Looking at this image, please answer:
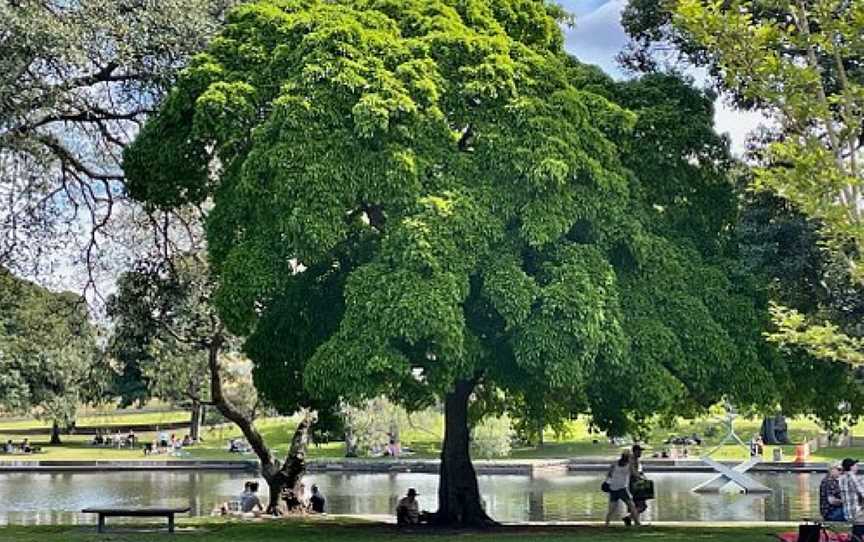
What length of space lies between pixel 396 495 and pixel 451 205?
65.6ft

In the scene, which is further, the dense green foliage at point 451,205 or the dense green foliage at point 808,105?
the dense green foliage at point 451,205

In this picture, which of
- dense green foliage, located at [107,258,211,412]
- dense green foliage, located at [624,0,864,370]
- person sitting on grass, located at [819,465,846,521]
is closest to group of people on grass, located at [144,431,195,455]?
dense green foliage, located at [107,258,211,412]

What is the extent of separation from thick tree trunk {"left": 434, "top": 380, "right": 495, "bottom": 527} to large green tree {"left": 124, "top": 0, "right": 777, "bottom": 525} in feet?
0.27

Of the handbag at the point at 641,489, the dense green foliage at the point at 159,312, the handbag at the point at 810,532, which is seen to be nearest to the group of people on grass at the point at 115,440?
the dense green foliage at the point at 159,312

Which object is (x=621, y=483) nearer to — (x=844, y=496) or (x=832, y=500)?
(x=832, y=500)

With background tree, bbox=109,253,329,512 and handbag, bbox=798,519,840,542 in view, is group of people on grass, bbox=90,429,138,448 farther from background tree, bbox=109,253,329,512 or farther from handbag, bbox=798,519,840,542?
handbag, bbox=798,519,840,542

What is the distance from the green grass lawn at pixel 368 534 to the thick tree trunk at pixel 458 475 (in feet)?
3.30

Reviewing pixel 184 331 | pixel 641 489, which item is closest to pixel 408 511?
pixel 641 489

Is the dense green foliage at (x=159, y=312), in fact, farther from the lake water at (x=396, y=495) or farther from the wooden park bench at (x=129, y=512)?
the wooden park bench at (x=129, y=512)

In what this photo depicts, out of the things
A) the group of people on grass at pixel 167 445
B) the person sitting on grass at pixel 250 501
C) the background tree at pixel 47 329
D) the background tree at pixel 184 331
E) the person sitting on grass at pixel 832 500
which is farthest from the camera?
the group of people on grass at pixel 167 445

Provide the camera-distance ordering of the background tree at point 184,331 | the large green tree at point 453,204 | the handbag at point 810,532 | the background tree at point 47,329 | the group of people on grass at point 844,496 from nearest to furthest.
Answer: the handbag at point 810,532
the group of people on grass at point 844,496
the large green tree at point 453,204
the background tree at point 47,329
the background tree at point 184,331

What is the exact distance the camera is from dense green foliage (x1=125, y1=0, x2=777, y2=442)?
16.5 m

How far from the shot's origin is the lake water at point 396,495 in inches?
1100

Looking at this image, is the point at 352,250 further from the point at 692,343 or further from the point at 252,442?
the point at 252,442
